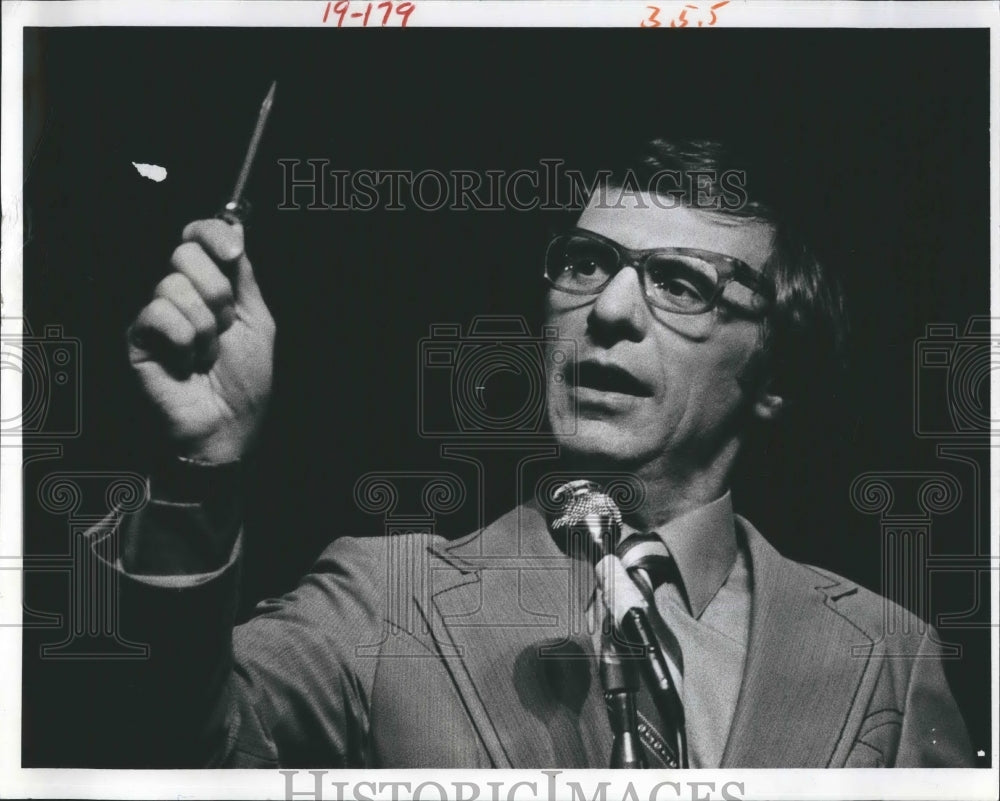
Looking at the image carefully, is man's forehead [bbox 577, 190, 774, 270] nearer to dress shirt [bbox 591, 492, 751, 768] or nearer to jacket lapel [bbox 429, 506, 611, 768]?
dress shirt [bbox 591, 492, 751, 768]

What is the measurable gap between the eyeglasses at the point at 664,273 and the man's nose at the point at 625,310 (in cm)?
2

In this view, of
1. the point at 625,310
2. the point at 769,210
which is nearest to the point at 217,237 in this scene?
the point at 625,310

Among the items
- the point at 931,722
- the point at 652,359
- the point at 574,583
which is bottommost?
the point at 931,722

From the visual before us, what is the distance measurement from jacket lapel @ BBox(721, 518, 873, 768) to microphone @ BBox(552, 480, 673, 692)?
24cm

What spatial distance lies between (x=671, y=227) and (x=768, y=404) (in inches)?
21.1

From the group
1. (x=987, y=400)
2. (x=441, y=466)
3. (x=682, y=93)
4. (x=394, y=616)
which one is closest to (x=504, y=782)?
(x=394, y=616)

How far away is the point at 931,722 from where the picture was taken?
3.22m

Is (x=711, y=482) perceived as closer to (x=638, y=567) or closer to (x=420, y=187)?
(x=638, y=567)

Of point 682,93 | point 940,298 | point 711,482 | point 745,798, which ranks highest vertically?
point 682,93

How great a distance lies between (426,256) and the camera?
3199 millimetres

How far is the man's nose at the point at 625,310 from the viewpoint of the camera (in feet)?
10.3

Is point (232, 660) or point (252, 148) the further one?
point (252, 148)

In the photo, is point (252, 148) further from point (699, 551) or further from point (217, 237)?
point (699, 551)

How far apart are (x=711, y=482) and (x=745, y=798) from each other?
2.74ft
